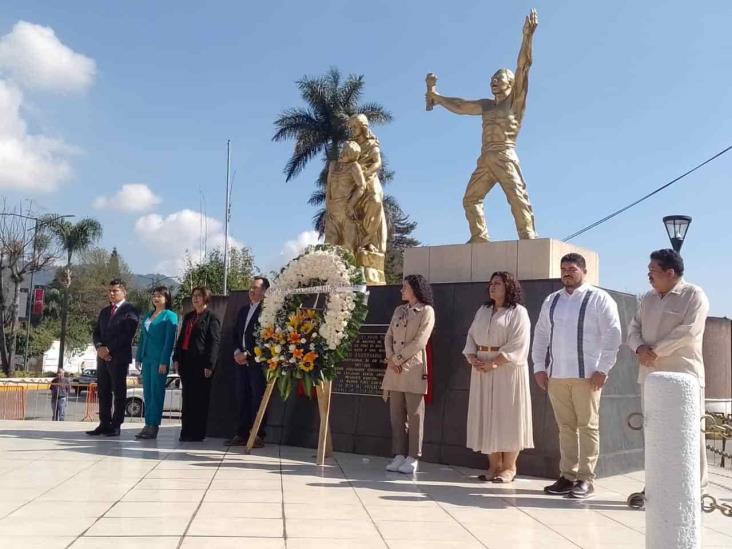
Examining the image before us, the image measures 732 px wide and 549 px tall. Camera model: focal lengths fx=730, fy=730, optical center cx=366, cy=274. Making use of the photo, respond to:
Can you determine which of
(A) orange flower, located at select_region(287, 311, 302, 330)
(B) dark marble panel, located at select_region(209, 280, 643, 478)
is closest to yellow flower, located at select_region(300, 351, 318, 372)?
(A) orange flower, located at select_region(287, 311, 302, 330)

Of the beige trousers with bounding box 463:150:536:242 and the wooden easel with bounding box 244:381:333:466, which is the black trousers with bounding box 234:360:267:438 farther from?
the beige trousers with bounding box 463:150:536:242

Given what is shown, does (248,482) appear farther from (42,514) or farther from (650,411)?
(650,411)

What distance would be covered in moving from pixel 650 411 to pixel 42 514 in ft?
11.4

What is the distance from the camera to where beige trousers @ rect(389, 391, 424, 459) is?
646 centimetres

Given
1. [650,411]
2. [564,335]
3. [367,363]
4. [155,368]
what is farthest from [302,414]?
[650,411]

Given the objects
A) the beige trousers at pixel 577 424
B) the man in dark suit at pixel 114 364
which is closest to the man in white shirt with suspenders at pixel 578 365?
the beige trousers at pixel 577 424

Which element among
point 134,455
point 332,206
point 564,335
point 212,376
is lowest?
point 134,455

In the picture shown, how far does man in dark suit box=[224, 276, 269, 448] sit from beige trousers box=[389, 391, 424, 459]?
203 centimetres

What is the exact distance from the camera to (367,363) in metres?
7.78

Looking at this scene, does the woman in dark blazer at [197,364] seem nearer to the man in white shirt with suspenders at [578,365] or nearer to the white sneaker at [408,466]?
the white sneaker at [408,466]

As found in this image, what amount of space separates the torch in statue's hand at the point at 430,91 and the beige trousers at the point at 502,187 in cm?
110

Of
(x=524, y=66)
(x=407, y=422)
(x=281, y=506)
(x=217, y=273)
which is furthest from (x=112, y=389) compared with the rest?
(x=217, y=273)

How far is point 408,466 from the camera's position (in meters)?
6.38

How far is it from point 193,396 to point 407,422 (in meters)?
2.87
